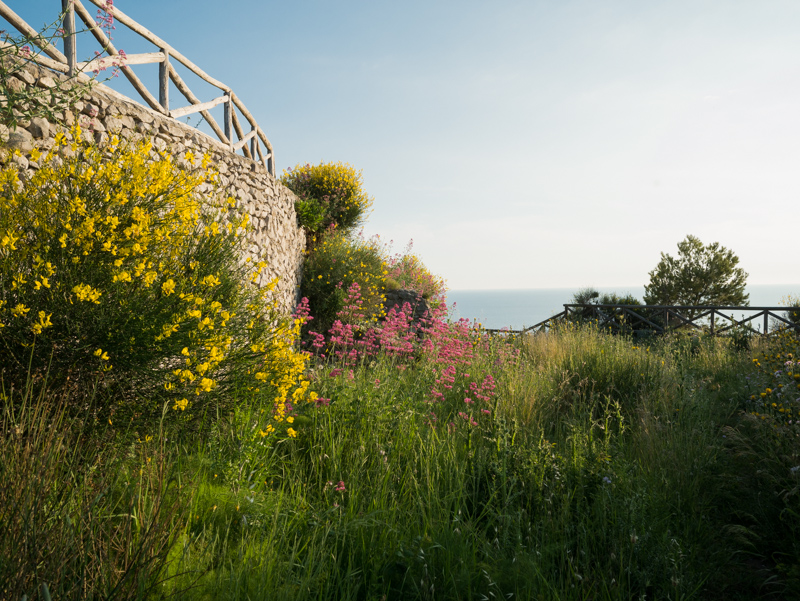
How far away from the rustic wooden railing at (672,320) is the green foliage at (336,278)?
2.70 m

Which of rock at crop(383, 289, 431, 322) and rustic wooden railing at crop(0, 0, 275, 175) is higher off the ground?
rustic wooden railing at crop(0, 0, 275, 175)

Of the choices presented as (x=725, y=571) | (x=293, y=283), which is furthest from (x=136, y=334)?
(x=293, y=283)

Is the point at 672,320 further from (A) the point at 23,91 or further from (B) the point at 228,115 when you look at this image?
(A) the point at 23,91

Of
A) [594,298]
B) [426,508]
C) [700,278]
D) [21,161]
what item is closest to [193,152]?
[21,161]

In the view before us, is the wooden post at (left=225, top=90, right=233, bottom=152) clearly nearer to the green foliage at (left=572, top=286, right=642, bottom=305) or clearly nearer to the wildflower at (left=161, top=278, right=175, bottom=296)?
the wildflower at (left=161, top=278, right=175, bottom=296)

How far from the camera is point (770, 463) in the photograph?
3211 mm

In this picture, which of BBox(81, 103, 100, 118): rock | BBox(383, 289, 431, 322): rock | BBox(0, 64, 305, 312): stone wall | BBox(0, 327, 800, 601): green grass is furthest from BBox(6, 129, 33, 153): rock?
BBox(383, 289, 431, 322): rock

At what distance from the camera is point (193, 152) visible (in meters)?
6.43

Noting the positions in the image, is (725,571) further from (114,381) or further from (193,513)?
(114,381)

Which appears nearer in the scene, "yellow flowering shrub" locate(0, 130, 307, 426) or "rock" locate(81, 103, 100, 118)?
"yellow flowering shrub" locate(0, 130, 307, 426)

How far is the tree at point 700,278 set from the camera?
2339 cm

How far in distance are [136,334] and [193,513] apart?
1.13 meters

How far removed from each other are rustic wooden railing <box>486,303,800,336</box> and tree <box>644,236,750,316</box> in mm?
11784

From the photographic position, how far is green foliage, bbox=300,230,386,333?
9086 millimetres
